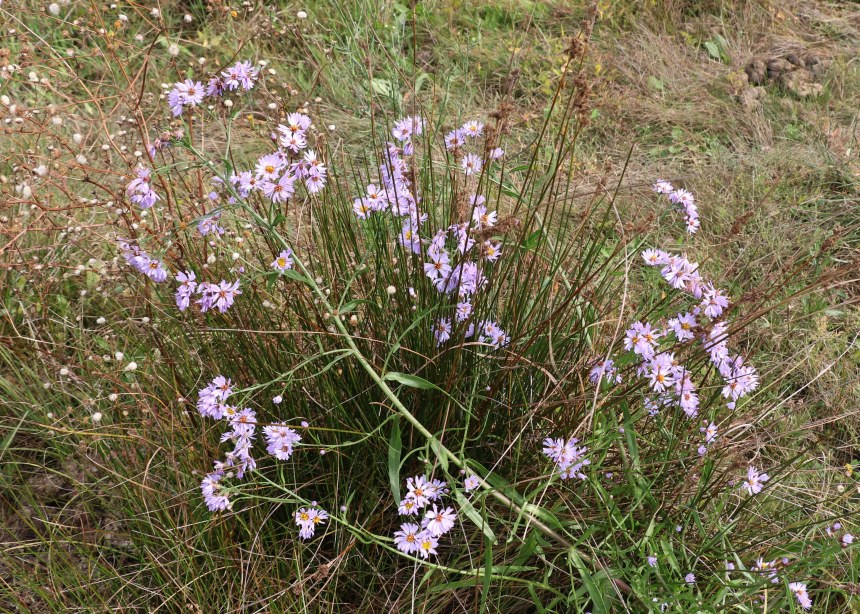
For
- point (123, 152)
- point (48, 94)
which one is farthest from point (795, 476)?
point (48, 94)

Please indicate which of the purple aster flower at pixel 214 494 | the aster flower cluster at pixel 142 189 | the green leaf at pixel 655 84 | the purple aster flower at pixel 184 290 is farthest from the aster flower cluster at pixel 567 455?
the green leaf at pixel 655 84

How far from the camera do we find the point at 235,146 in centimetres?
332

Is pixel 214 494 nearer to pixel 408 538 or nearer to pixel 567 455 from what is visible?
pixel 408 538

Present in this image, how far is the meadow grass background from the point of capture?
5.77 ft

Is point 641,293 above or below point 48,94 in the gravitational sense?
below

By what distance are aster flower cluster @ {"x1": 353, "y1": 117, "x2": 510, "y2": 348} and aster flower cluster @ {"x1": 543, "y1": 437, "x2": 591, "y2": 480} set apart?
253 mm

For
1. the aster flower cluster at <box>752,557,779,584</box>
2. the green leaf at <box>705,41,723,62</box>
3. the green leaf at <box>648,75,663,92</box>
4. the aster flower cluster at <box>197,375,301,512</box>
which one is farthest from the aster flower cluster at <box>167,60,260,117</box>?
the green leaf at <box>705,41,723,62</box>

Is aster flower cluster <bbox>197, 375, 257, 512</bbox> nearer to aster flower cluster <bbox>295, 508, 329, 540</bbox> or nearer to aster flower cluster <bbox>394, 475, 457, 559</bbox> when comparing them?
aster flower cluster <bbox>295, 508, 329, 540</bbox>

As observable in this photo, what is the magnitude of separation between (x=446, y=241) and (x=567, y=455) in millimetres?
539

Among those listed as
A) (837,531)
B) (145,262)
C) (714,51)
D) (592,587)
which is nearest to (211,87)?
(145,262)

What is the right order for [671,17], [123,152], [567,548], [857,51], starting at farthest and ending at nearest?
[671,17], [857,51], [123,152], [567,548]

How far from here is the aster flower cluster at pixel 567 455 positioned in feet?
5.33

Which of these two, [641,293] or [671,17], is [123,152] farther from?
[671,17]

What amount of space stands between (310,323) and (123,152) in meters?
0.65
